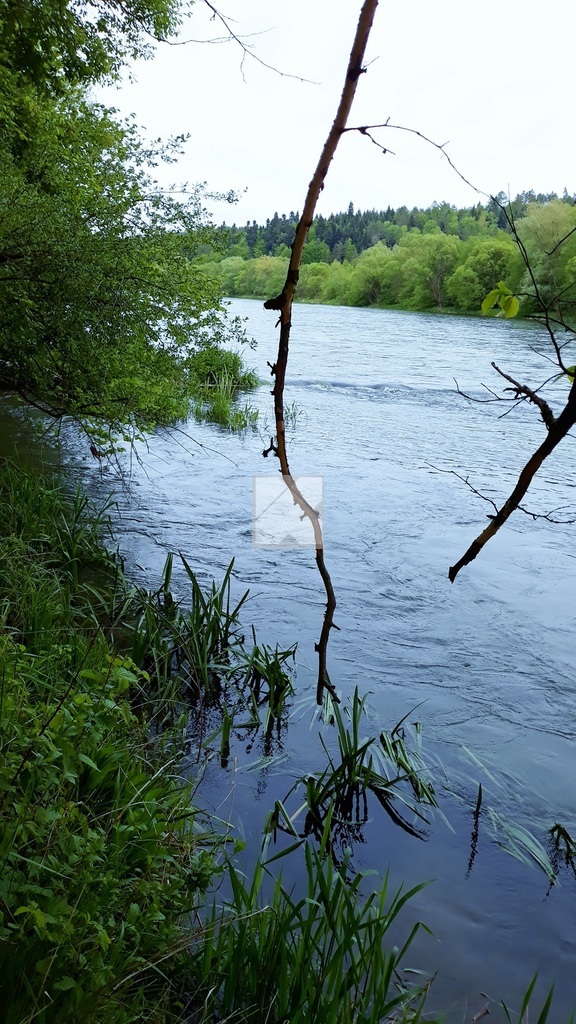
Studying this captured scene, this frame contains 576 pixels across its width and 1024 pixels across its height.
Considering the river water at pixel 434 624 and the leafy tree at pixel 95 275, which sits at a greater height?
the leafy tree at pixel 95 275

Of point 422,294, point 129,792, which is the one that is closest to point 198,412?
point 129,792

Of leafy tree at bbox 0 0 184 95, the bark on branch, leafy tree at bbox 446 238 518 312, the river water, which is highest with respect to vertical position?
leafy tree at bbox 446 238 518 312

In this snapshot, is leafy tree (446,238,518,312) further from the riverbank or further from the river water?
the riverbank

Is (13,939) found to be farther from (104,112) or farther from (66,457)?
(66,457)

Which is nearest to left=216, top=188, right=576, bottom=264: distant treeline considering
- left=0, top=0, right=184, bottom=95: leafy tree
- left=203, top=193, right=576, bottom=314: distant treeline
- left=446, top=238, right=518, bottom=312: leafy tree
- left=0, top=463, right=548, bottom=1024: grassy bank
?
left=203, top=193, right=576, bottom=314: distant treeline

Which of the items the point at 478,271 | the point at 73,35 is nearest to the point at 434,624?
the point at 73,35

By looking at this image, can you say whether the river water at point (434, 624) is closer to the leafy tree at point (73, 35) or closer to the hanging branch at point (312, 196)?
the hanging branch at point (312, 196)

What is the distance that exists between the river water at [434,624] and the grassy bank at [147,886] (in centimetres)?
31

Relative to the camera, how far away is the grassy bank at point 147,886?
7.55 feet

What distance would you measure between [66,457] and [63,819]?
9.79m

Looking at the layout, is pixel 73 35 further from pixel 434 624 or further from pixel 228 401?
pixel 228 401

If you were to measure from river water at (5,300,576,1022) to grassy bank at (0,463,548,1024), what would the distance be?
31cm

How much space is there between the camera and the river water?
3.94m

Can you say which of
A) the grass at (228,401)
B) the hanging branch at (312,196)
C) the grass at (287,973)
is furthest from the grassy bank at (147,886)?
the grass at (228,401)
